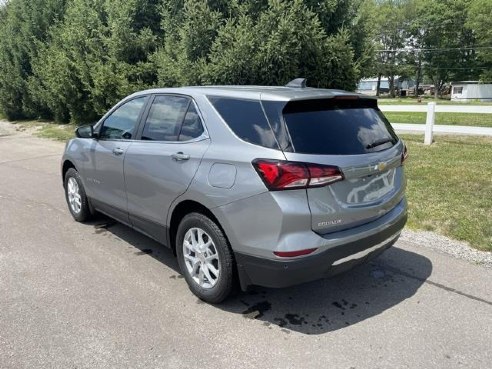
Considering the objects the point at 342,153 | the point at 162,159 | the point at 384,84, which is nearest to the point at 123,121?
the point at 162,159

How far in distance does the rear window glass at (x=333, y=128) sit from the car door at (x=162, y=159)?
2.51ft

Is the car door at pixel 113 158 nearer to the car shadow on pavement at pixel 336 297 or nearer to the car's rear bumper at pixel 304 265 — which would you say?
the car shadow on pavement at pixel 336 297

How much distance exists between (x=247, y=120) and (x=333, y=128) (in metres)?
0.65

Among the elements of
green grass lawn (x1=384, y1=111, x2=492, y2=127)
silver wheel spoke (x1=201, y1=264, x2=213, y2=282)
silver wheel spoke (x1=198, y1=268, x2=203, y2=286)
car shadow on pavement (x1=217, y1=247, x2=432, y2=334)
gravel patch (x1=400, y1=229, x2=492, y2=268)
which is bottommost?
green grass lawn (x1=384, y1=111, x2=492, y2=127)

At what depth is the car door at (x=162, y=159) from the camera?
3.63 meters

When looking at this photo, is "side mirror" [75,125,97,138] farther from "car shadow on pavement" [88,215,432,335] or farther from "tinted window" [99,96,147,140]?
"car shadow on pavement" [88,215,432,335]

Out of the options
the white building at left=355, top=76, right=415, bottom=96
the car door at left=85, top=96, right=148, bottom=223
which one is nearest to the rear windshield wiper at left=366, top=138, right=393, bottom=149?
the car door at left=85, top=96, right=148, bottom=223

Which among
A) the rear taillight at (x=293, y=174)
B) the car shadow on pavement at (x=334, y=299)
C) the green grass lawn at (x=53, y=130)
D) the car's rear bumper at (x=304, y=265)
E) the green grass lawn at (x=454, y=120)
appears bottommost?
the green grass lawn at (x=454, y=120)

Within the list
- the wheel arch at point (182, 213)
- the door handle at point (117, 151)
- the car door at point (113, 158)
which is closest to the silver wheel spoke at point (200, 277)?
the wheel arch at point (182, 213)

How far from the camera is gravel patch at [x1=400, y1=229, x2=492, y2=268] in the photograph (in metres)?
4.44

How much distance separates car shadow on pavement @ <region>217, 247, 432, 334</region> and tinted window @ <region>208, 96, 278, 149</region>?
4.43ft

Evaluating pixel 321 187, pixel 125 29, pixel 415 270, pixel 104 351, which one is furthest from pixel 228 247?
pixel 125 29

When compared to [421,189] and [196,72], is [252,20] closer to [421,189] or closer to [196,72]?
[196,72]

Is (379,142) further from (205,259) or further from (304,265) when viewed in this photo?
(205,259)
